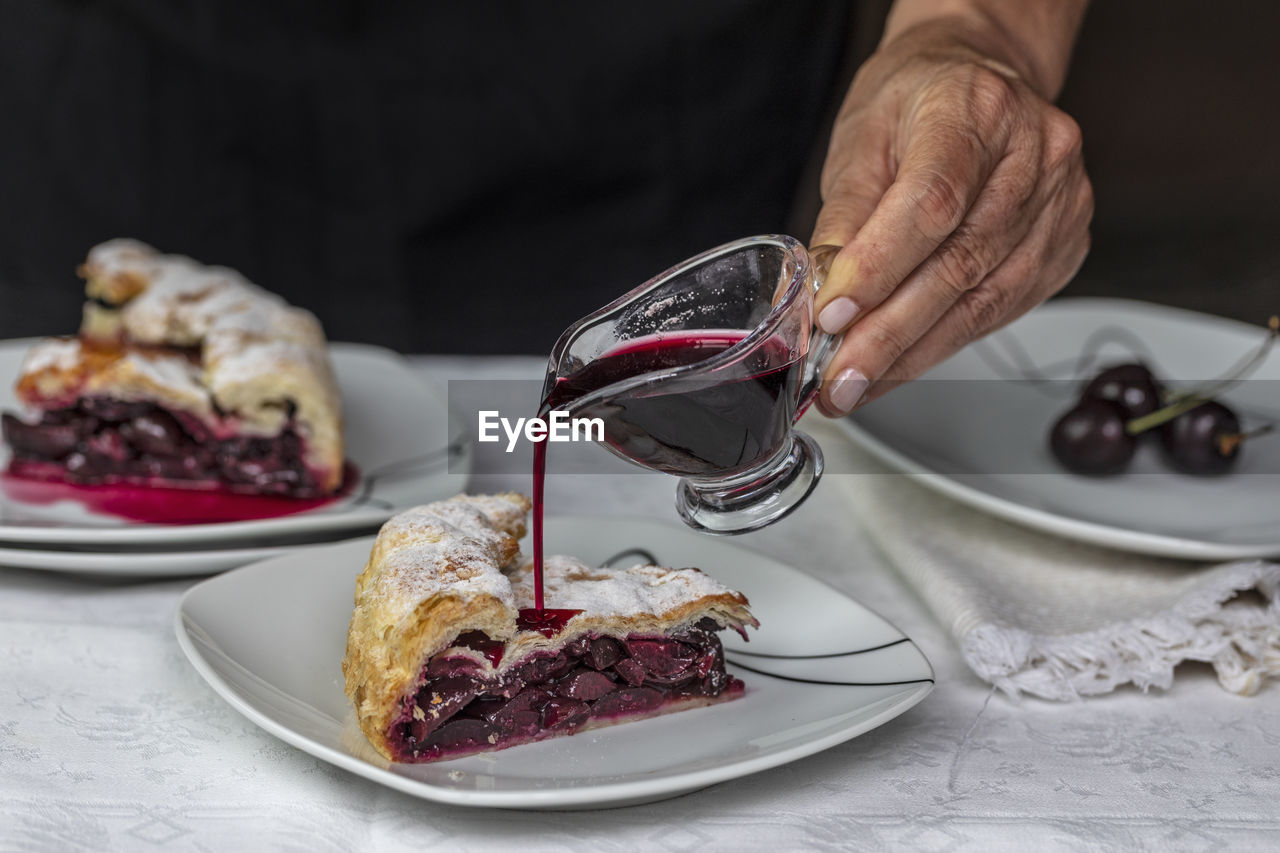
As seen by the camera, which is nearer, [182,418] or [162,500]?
[162,500]

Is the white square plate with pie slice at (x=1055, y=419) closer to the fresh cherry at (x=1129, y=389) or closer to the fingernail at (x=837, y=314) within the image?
the fresh cherry at (x=1129, y=389)

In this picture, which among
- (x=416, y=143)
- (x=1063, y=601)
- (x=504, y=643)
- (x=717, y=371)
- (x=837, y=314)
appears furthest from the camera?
(x=416, y=143)

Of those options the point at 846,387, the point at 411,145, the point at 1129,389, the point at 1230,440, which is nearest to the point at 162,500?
the point at 411,145

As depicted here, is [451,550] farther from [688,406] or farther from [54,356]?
[54,356]

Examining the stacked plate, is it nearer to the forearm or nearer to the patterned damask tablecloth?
the patterned damask tablecloth

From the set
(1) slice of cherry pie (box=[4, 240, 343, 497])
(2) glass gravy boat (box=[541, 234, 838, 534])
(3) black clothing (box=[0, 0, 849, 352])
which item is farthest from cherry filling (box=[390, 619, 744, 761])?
(3) black clothing (box=[0, 0, 849, 352])

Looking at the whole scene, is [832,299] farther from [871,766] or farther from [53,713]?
[53,713]
